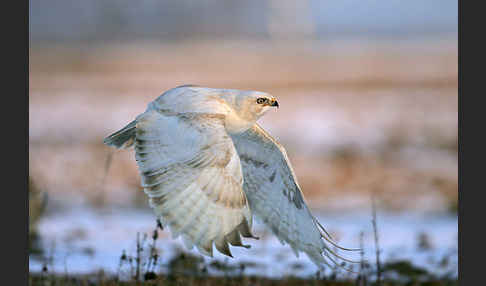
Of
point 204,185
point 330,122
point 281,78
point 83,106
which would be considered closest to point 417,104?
point 330,122

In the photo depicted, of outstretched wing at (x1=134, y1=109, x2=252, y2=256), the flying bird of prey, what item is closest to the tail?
the flying bird of prey

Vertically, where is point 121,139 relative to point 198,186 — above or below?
above

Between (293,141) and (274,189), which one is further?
(293,141)

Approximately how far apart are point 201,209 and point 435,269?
317cm

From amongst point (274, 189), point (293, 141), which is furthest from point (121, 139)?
point (293, 141)

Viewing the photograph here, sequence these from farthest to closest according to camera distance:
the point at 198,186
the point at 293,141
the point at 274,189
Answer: the point at 293,141
the point at 274,189
the point at 198,186

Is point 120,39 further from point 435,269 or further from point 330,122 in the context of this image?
point 435,269

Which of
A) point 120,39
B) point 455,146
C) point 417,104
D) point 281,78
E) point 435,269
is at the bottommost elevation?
point 435,269

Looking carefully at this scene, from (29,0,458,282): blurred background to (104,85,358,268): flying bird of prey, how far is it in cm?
63

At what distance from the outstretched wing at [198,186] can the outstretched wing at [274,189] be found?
2.41ft

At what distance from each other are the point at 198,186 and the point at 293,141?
28.3ft

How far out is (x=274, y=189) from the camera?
17.3 feet

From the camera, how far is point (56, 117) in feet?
49.0

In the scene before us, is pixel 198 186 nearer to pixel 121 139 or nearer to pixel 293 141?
pixel 121 139
